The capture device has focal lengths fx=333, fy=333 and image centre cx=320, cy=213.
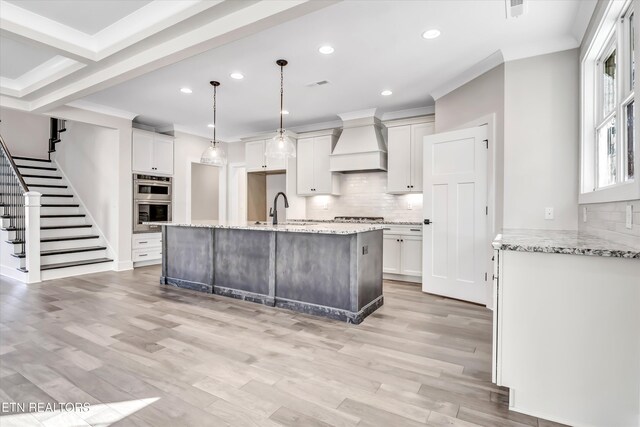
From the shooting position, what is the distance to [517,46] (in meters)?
3.23

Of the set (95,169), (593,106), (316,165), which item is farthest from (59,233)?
(593,106)

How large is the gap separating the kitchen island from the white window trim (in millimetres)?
1863

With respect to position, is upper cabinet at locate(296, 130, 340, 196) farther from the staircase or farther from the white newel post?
the white newel post

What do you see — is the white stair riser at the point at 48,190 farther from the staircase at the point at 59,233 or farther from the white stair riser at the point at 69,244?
the white stair riser at the point at 69,244

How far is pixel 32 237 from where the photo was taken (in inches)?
188

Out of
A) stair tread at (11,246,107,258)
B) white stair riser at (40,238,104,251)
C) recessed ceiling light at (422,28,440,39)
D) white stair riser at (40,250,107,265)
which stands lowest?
white stair riser at (40,250,107,265)

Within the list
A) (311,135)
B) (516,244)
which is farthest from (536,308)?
(311,135)

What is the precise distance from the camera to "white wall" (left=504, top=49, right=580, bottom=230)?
10.1 feet

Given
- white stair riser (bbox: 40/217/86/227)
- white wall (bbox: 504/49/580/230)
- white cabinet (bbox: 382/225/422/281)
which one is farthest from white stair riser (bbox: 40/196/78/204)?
white wall (bbox: 504/49/580/230)

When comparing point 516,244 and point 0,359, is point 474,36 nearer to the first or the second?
point 516,244

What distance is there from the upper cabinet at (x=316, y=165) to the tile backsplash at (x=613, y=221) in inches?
147

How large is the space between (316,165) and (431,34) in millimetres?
3262

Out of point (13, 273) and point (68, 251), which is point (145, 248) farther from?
point (13, 273)

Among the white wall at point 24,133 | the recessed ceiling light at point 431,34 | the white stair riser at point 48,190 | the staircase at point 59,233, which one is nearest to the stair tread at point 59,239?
the staircase at point 59,233
